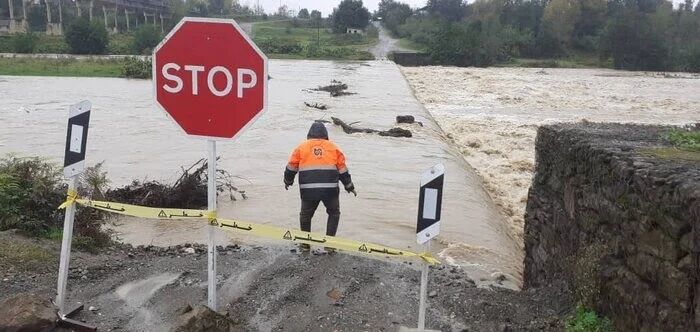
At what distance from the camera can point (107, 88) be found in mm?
38594

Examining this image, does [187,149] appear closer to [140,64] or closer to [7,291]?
[7,291]

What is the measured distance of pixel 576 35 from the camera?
107062 mm

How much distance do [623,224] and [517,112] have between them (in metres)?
28.2

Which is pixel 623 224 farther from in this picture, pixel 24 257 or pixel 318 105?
pixel 318 105

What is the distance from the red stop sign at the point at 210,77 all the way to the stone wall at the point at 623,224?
106 inches

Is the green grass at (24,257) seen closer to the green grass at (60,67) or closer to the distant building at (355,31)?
the green grass at (60,67)

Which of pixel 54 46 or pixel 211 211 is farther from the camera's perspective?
pixel 54 46

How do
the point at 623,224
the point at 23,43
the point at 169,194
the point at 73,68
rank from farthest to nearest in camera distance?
the point at 23,43, the point at 73,68, the point at 169,194, the point at 623,224

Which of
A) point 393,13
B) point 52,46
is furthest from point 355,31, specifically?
point 52,46

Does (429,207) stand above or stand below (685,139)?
below

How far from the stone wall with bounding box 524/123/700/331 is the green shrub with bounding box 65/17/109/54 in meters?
77.9

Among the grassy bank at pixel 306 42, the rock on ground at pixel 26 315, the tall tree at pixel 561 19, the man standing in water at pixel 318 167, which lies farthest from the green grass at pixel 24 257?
the tall tree at pixel 561 19

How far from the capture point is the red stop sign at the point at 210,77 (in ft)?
14.5

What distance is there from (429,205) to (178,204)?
726 cm
